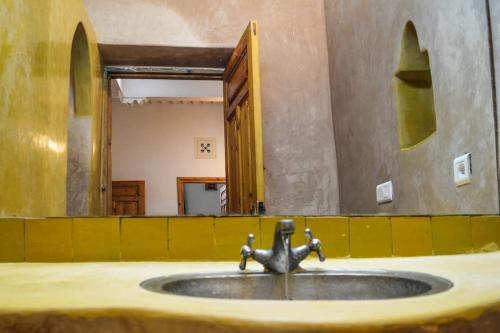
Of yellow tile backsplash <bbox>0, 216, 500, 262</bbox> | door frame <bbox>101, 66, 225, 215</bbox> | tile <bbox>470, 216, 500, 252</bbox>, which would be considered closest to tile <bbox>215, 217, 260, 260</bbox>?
yellow tile backsplash <bbox>0, 216, 500, 262</bbox>

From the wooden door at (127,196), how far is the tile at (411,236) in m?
0.63

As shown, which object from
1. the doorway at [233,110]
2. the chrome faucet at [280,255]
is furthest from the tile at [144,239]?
the chrome faucet at [280,255]

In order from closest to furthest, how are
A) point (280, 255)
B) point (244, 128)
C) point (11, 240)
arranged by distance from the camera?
point (280, 255), point (11, 240), point (244, 128)

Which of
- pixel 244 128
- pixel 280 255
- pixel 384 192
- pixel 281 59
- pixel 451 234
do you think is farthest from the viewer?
pixel 281 59

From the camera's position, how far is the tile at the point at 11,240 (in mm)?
1092

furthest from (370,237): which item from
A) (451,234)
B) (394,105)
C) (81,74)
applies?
(81,74)

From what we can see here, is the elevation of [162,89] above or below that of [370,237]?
above

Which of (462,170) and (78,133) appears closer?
(462,170)

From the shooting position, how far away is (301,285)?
0.86 metres

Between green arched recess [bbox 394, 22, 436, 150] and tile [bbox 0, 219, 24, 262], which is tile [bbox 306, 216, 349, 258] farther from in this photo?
tile [bbox 0, 219, 24, 262]

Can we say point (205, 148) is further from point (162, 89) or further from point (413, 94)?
point (413, 94)

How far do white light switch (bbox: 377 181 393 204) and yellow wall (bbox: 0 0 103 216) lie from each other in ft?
2.56

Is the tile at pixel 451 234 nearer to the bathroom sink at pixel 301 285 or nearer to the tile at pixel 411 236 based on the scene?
the tile at pixel 411 236

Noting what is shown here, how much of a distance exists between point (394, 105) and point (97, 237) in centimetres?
92
